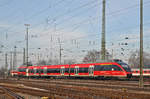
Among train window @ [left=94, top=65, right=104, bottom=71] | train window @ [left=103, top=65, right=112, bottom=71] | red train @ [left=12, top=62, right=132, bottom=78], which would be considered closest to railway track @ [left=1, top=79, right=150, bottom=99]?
red train @ [left=12, top=62, right=132, bottom=78]

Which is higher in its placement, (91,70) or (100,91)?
(91,70)

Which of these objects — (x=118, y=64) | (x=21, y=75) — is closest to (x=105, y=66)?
(x=118, y=64)

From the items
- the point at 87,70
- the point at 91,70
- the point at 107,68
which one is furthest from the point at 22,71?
the point at 107,68

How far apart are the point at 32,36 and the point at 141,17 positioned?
31.6 m

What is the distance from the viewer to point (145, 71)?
6203 cm

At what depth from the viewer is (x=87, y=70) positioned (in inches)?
1864

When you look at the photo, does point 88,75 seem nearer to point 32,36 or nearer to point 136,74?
point 32,36

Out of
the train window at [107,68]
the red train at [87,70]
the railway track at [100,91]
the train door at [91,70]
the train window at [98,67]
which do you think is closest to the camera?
the railway track at [100,91]

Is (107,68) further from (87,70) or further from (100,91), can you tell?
(100,91)

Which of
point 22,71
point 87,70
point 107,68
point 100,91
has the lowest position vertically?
point 22,71

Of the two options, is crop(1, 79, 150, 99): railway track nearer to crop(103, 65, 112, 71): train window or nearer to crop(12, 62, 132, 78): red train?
crop(12, 62, 132, 78): red train

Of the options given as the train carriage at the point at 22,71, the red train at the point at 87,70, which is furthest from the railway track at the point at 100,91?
the train carriage at the point at 22,71

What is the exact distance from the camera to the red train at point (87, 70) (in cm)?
4138

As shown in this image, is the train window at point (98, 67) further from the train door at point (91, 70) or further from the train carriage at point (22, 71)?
the train carriage at point (22, 71)
